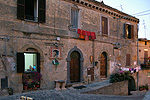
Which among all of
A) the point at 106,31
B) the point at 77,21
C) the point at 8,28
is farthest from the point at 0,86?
the point at 106,31

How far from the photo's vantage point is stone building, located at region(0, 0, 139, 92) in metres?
8.80

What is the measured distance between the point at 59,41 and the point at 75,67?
8.59ft

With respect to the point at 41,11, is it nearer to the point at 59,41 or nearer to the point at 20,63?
the point at 59,41

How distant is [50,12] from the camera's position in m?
10.6

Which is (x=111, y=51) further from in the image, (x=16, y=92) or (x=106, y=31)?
(x=16, y=92)

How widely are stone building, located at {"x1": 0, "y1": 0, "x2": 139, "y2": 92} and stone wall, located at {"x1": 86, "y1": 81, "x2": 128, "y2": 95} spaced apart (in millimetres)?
1951

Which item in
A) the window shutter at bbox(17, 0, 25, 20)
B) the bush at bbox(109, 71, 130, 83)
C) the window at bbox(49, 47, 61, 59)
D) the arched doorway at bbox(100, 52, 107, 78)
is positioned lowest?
the bush at bbox(109, 71, 130, 83)

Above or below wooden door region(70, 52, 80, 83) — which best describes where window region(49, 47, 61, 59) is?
above

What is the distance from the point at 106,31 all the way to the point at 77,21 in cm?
387

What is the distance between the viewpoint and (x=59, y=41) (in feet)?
36.5

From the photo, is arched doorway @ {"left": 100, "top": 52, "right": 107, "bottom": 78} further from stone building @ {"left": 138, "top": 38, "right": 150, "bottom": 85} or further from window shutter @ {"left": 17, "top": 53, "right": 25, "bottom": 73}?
window shutter @ {"left": 17, "top": 53, "right": 25, "bottom": 73}

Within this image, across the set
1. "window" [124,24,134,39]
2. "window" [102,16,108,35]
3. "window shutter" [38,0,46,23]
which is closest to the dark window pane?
"window shutter" [38,0,46,23]

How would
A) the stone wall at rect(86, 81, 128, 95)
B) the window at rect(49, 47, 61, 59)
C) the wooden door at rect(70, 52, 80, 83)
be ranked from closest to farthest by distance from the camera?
the window at rect(49, 47, 61, 59)
the stone wall at rect(86, 81, 128, 95)
the wooden door at rect(70, 52, 80, 83)

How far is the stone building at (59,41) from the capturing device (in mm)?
8805
